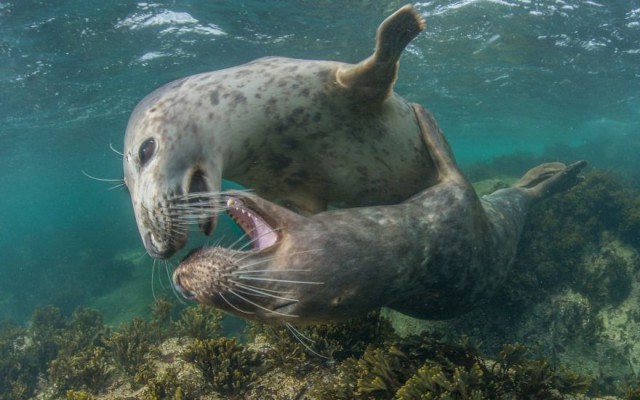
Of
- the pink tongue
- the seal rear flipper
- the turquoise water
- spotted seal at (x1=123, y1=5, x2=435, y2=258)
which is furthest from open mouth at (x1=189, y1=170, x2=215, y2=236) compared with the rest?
the turquoise water

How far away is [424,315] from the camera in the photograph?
156 inches

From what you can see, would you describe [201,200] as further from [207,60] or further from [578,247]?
[207,60]

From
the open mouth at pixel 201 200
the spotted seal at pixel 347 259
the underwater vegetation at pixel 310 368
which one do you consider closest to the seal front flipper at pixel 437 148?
the spotted seal at pixel 347 259

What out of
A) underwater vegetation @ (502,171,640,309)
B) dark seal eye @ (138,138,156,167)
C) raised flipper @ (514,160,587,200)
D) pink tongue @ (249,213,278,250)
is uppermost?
dark seal eye @ (138,138,156,167)

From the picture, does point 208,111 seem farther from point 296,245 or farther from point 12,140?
point 12,140

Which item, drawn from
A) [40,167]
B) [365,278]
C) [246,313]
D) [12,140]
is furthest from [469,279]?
[40,167]

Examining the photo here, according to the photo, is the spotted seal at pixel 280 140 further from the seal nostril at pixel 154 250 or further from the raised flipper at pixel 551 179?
the raised flipper at pixel 551 179

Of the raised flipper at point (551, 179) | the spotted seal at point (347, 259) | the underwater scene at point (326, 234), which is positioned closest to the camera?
the spotted seal at point (347, 259)

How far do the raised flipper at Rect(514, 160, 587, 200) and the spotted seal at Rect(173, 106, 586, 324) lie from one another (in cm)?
447

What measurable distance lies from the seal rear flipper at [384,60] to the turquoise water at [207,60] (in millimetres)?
5077

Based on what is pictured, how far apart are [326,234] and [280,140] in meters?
1.18

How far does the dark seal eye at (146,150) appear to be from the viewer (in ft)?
9.53

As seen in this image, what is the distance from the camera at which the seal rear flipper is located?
3072 mm

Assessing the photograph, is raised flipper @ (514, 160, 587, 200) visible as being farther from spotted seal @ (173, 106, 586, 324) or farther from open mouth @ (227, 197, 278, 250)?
open mouth @ (227, 197, 278, 250)
